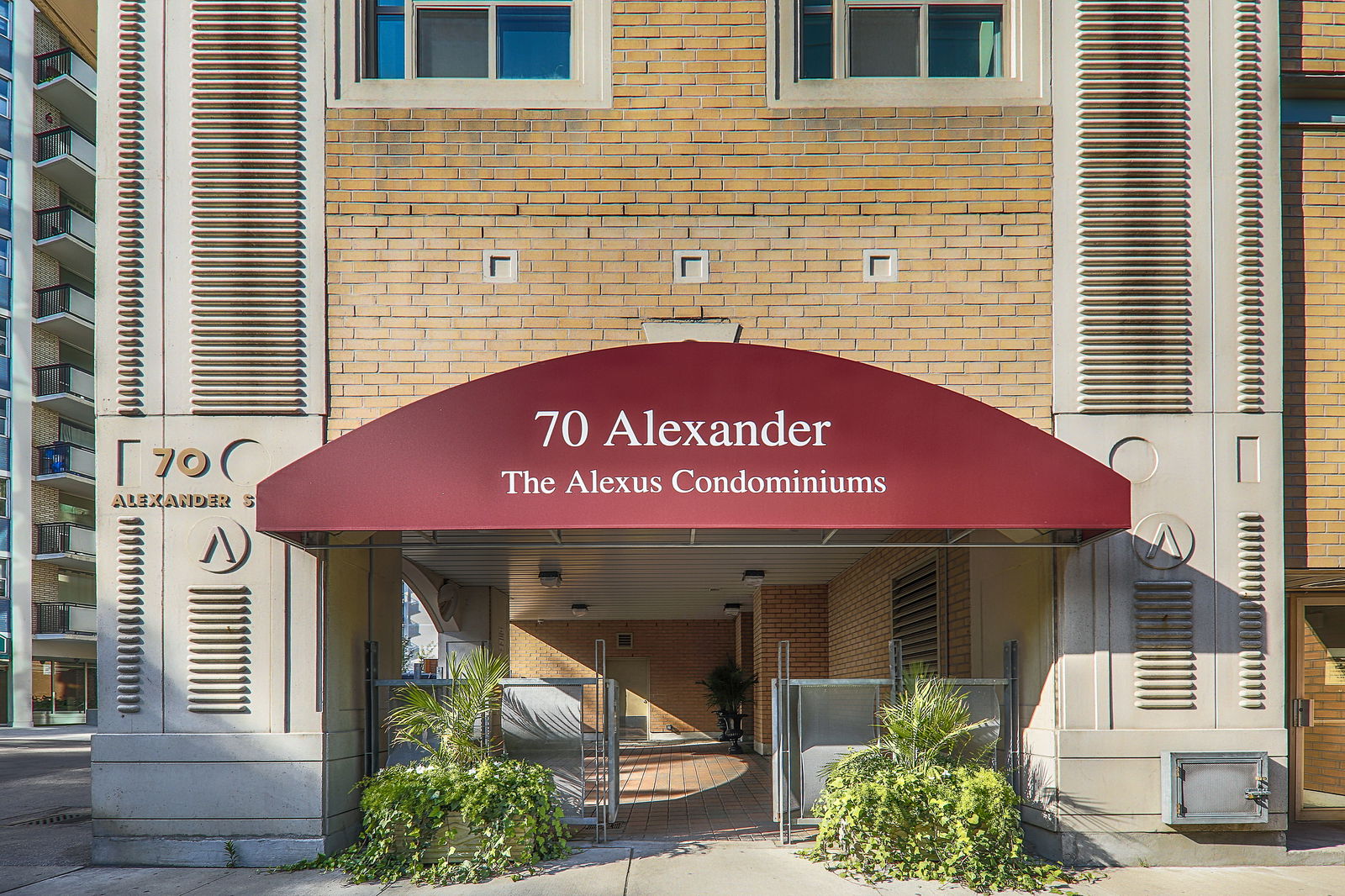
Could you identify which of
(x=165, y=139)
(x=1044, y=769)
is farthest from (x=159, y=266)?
(x=1044, y=769)

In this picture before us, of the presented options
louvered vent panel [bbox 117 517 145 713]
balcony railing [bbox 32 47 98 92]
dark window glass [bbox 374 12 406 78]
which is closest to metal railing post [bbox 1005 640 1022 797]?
louvered vent panel [bbox 117 517 145 713]

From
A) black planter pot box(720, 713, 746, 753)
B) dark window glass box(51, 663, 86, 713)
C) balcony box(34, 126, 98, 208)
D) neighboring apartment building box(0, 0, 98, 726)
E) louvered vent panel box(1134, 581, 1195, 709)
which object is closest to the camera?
louvered vent panel box(1134, 581, 1195, 709)

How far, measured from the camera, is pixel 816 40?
31.8 feet

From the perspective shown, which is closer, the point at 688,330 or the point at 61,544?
the point at 688,330

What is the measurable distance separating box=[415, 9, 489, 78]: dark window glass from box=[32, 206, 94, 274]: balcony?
40408 mm

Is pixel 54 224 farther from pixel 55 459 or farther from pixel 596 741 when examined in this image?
pixel 596 741

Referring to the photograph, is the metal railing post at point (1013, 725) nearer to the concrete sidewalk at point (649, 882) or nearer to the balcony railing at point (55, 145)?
the concrete sidewalk at point (649, 882)

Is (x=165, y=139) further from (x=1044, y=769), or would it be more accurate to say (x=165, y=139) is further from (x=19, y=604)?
(x=19, y=604)

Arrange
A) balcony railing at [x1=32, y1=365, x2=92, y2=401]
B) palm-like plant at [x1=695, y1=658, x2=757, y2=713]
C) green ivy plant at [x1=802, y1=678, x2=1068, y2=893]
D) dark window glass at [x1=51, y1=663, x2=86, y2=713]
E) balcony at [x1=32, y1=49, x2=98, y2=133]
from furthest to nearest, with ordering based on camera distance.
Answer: dark window glass at [x1=51, y1=663, x2=86, y2=713] < balcony railing at [x1=32, y1=365, x2=92, y2=401] < balcony at [x1=32, y1=49, x2=98, y2=133] < palm-like plant at [x1=695, y1=658, x2=757, y2=713] < green ivy plant at [x1=802, y1=678, x2=1068, y2=893]

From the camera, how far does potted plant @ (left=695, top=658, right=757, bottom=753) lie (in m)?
23.3

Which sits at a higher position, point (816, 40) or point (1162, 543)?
point (816, 40)

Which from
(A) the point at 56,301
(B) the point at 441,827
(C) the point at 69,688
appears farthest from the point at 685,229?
(C) the point at 69,688

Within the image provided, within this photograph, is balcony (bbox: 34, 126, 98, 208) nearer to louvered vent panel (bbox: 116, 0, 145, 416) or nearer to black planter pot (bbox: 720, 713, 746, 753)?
black planter pot (bbox: 720, 713, 746, 753)

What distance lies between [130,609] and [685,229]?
5.45m
